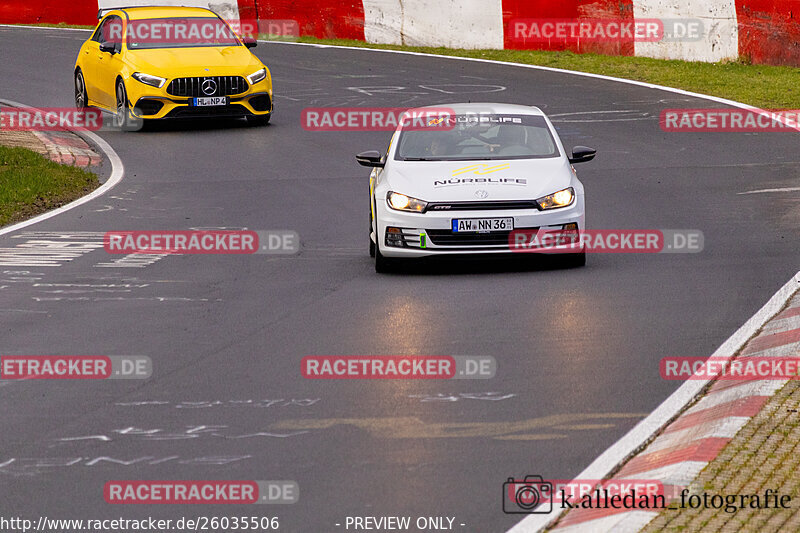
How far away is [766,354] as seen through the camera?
8.92 m

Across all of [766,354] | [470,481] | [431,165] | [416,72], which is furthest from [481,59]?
[470,481]

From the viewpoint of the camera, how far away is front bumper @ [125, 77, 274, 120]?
71.4ft

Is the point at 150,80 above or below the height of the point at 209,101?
above

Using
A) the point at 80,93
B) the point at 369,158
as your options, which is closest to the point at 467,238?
the point at 369,158

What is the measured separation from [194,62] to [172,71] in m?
0.40

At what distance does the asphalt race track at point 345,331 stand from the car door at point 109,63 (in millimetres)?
2349

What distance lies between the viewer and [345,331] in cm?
1019

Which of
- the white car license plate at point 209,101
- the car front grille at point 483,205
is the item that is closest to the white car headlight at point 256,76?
the white car license plate at point 209,101

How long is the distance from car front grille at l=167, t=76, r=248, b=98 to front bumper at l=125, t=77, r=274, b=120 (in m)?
0.07

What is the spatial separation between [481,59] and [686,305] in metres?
19.6

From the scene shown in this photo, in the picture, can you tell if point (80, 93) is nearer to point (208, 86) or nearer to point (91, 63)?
point (91, 63)

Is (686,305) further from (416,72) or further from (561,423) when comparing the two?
(416,72)

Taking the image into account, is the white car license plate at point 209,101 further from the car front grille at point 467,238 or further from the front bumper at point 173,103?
the car front grille at point 467,238

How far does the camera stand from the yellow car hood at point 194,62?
21.7 metres
